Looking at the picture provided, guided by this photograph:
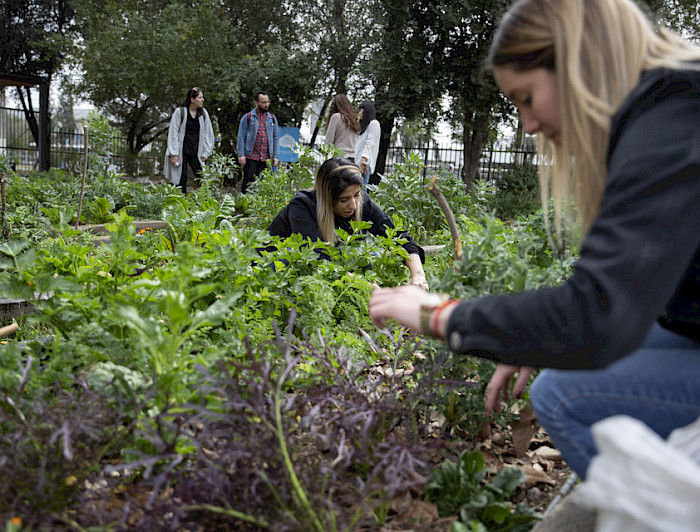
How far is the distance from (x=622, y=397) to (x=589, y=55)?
81 centimetres

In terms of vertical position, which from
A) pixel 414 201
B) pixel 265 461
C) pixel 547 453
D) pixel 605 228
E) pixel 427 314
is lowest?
pixel 547 453

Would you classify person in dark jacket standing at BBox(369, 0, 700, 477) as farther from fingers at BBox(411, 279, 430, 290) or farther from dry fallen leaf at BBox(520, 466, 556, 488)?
fingers at BBox(411, 279, 430, 290)

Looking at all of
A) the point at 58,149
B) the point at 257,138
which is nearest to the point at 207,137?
the point at 257,138

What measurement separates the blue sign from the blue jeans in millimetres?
11729

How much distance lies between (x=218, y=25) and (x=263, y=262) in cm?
1505

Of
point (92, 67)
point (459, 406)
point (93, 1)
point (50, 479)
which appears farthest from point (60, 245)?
point (93, 1)

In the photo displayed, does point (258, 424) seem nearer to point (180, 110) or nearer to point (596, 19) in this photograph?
point (596, 19)

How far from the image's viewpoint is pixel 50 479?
156cm

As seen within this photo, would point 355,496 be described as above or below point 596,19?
below

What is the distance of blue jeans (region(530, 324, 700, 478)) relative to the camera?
1.50 m

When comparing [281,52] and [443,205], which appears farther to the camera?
[281,52]

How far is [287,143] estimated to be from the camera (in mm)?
14133

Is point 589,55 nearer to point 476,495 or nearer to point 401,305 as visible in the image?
point 401,305

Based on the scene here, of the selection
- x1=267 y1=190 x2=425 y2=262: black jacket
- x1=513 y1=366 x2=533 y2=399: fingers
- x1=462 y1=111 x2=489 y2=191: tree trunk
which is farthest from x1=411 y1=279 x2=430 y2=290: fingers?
x1=462 y1=111 x2=489 y2=191: tree trunk
